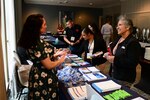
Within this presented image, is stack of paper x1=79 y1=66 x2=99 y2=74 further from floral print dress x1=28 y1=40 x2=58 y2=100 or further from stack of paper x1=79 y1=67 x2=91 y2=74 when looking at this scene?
floral print dress x1=28 y1=40 x2=58 y2=100

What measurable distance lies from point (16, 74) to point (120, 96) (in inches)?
67.0

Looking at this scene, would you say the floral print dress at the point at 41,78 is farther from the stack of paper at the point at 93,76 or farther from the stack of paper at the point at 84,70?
the stack of paper at the point at 84,70

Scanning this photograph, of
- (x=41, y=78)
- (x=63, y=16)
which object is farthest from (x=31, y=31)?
(x=63, y=16)

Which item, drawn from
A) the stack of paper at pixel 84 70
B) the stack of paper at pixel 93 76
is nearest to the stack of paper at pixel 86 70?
the stack of paper at pixel 84 70

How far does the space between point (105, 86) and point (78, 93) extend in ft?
0.90

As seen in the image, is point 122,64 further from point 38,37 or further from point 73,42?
point 73,42

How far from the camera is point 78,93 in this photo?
1526 millimetres

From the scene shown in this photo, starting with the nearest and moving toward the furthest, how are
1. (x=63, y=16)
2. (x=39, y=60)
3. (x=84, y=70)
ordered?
1. (x=39, y=60)
2. (x=84, y=70)
3. (x=63, y=16)

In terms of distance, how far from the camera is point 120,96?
1409 millimetres

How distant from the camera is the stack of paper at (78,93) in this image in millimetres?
1450

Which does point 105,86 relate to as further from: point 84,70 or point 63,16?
point 63,16

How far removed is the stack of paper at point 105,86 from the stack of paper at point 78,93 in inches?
5.0

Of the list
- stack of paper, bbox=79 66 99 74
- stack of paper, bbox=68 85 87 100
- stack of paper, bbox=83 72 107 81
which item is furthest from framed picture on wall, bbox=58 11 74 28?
stack of paper, bbox=68 85 87 100

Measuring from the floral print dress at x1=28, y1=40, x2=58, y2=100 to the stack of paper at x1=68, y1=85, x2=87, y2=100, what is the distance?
24 cm
